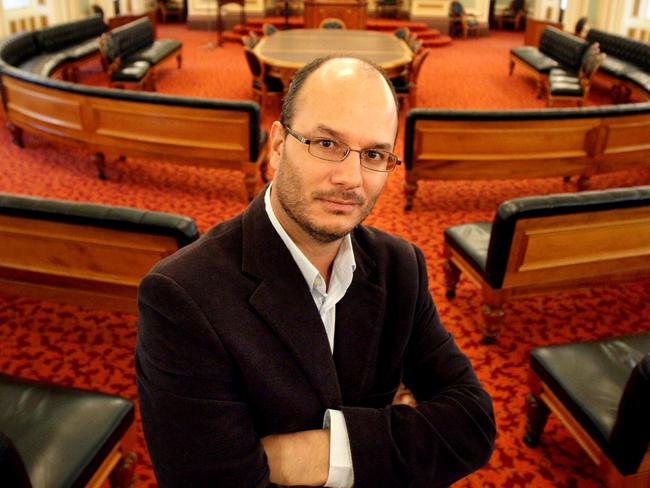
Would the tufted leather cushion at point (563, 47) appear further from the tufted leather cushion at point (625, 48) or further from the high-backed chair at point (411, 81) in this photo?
the high-backed chair at point (411, 81)

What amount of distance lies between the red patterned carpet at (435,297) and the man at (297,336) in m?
1.22

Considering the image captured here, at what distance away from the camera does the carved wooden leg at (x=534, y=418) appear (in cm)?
234

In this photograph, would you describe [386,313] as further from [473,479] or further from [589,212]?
[589,212]

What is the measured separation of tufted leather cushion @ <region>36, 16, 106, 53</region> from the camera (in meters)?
7.89

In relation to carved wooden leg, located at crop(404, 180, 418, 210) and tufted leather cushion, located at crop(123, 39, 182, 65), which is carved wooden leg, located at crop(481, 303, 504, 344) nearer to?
carved wooden leg, located at crop(404, 180, 418, 210)

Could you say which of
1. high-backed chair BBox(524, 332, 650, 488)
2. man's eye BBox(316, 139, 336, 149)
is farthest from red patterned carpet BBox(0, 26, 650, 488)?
man's eye BBox(316, 139, 336, 149)

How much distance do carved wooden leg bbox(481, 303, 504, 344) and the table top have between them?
13.1 feet

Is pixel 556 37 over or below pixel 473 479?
over

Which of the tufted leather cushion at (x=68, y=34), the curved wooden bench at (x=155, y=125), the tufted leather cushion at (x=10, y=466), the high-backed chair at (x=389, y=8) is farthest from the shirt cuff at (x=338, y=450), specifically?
the high-backed chair at (x=389, y=8)

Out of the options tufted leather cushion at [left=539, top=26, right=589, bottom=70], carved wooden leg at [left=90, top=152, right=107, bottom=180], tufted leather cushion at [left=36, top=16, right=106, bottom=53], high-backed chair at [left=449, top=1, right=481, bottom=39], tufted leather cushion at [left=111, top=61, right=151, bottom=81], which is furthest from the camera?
high-backed chair at [left=449, top=1, right=481, bottom=39]

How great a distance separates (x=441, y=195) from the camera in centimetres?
489

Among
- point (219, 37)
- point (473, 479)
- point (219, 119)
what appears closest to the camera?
point (473, 479)

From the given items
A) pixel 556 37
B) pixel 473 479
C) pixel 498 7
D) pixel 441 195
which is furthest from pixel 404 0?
pixel 473 479

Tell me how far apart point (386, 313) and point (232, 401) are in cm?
43
